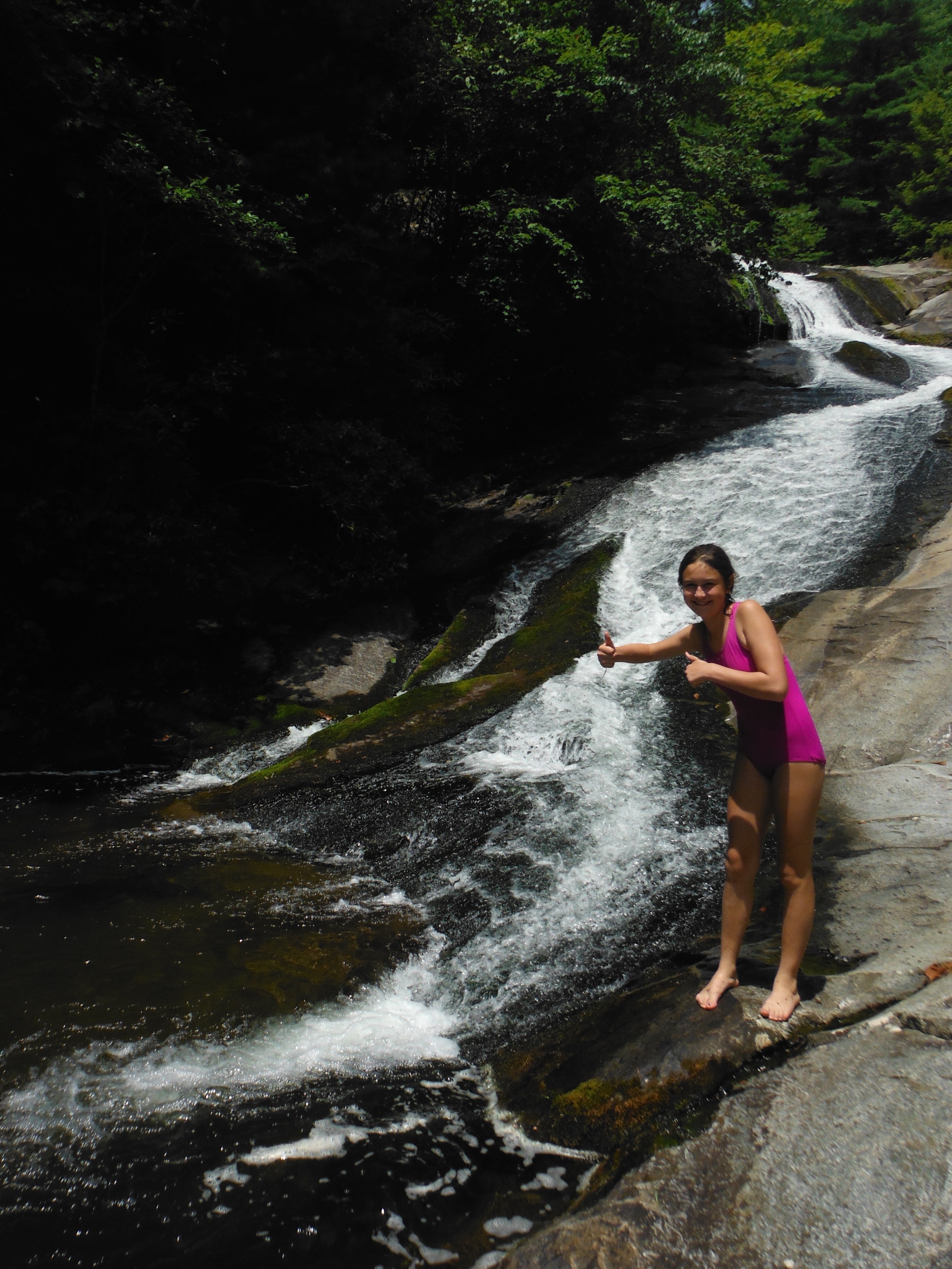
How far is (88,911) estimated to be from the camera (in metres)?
4.37

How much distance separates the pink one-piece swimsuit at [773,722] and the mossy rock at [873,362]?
1334 cm

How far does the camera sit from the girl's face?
2713 millimetres

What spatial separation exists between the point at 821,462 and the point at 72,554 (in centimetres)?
926

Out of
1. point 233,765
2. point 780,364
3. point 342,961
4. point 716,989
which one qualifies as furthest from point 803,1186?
point 780,364

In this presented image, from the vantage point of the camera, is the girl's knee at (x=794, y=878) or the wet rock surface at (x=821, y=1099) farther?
the girl's knee at (x=794, y=878)

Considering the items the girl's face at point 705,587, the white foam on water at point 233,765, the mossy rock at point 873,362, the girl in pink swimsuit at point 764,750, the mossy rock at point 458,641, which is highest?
the mossy rock at point 873,362

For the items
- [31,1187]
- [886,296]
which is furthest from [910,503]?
[886,296]

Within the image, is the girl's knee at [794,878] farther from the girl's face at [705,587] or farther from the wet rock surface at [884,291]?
the wet rock surface at [884,291]

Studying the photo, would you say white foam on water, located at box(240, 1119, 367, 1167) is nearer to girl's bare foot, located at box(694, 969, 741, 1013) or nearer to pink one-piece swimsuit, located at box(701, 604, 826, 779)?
girl's bare foot, located at box(694, 969, 741, 1013)

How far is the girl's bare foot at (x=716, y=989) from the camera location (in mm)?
2855

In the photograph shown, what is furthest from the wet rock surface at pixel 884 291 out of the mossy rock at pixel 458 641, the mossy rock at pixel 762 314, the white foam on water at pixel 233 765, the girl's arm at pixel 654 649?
the girl's arm at pixel 654 649

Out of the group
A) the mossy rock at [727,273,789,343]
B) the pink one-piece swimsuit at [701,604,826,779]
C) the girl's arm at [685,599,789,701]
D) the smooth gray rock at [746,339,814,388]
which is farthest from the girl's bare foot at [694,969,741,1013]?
the mossy rock at [727,273,789,343]

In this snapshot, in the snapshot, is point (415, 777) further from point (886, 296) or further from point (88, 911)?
point (886, 296)

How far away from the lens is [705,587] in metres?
2.72
